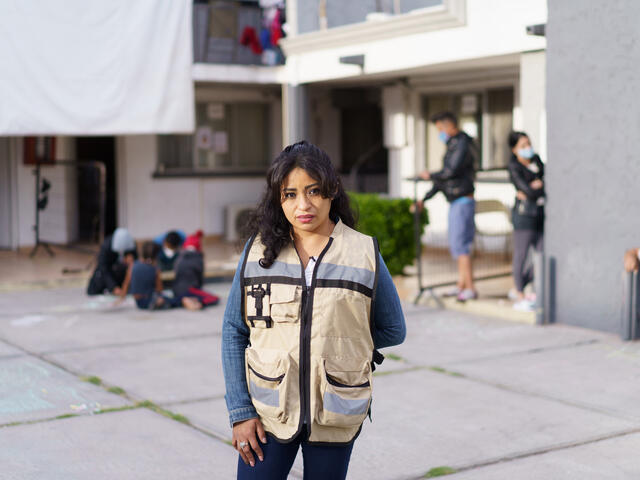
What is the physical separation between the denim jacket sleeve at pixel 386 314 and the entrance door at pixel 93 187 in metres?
10.1

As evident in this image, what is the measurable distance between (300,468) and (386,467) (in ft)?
1.42

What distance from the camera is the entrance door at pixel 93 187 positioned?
12.9m

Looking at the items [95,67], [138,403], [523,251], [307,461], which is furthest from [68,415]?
[95,67]

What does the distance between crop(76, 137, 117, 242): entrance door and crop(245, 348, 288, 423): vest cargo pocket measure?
1019 centimetres

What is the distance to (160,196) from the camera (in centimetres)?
1603

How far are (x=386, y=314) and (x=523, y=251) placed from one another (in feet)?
19.5

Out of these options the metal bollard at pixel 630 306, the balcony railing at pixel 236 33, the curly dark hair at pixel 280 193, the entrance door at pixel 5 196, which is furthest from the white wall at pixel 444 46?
the curly dark hair at pixel 280 193

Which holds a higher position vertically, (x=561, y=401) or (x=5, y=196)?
(x=5, y=196)

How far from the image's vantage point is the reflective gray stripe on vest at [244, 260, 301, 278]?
2887 millimetres

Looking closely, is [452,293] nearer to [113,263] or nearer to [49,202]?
[113,263]

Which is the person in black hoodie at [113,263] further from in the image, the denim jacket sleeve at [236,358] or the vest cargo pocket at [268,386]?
the vest cargo pocket at [268,386]

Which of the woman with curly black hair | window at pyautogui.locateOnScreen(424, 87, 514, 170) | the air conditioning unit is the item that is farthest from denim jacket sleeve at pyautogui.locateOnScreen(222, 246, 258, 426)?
the air conditioning unit

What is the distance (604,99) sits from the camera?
7.77 metres

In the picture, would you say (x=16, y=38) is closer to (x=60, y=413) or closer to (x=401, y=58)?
(x=401, y=58)
